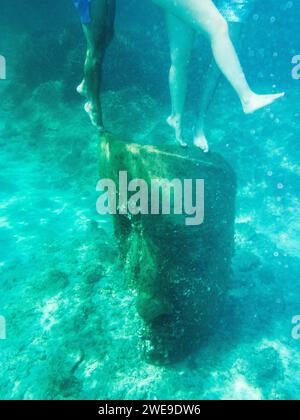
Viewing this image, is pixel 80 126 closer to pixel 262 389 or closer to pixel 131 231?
pixel 131 231

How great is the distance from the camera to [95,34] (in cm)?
264

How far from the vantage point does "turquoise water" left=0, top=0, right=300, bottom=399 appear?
3.76 m

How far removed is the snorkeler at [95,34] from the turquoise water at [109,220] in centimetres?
292

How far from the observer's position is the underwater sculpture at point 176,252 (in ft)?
10.6

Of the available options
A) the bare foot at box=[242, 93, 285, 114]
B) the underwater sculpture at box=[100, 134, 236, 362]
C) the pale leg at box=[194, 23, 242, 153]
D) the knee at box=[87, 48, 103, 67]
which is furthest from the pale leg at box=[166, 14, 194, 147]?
the knee at box=[87, 48, 103, 67]

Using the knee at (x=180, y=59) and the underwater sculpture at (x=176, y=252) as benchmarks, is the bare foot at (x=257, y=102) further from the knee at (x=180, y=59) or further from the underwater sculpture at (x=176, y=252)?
the knee at (x=180, y=59)

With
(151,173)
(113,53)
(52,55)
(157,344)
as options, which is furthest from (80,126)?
(157,344)

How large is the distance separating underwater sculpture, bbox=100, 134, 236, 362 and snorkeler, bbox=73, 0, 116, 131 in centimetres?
65

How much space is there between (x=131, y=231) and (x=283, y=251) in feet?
12.8

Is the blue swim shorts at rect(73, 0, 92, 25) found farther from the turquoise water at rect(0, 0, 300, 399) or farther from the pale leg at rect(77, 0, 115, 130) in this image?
the turquoise water at rect(0, 0, 300, 399)

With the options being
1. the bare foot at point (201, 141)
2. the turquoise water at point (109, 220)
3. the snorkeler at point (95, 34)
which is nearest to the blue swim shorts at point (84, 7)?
the snorkeler at point (95, 34)

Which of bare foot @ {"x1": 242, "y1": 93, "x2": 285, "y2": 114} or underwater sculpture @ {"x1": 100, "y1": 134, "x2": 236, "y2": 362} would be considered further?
underwater sculpture @ {"x1": 100, "y1": 134, "x2": 236, "y2": 362}

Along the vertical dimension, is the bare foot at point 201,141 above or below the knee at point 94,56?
below

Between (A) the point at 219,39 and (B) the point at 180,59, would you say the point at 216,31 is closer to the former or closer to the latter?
(A) the point at 219,39
